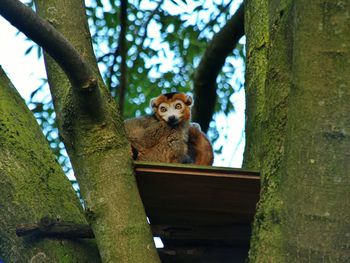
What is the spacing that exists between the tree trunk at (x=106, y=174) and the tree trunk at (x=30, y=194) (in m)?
0.26

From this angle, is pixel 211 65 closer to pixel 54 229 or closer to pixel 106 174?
pixel 106 174

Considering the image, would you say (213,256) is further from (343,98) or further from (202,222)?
(343,98)

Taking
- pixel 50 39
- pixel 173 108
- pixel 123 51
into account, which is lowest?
pixel 50 39

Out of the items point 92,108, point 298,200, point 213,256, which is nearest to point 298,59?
point 298,200

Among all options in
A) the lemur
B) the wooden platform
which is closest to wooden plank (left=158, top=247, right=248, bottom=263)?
the wooden platform

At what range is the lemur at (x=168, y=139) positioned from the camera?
6.10 m

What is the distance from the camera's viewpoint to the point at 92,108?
13.3 ft

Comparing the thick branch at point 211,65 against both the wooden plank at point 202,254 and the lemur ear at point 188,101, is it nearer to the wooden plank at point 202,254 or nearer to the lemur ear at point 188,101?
the lemur ear at point 188,101

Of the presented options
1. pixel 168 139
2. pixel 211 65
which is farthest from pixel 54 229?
pixel 211 65

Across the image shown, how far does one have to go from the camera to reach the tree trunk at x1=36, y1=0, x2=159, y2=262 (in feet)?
12.7

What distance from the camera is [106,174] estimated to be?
4082 mm

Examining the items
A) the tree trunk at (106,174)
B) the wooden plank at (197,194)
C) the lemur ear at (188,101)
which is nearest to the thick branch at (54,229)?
the tree trunk at (106,174)

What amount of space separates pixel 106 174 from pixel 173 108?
277 centimetres

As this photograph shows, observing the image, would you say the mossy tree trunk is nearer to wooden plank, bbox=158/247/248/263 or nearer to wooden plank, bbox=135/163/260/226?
wooden plank, bbox=135/163/260/226
